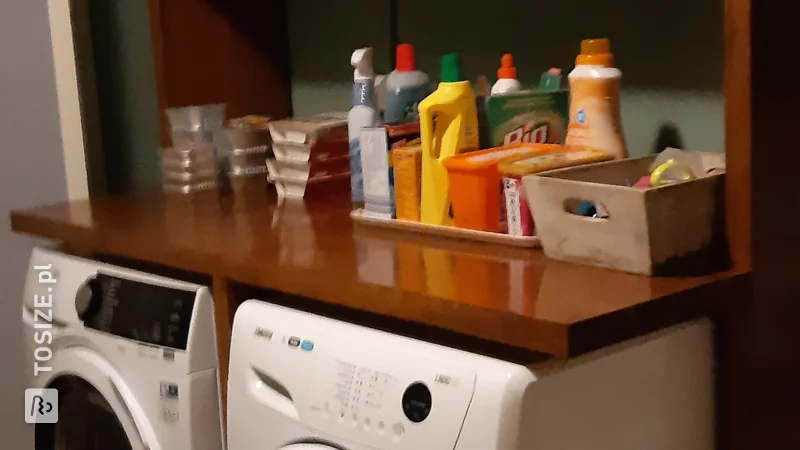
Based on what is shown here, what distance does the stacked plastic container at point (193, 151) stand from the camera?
1.85 m

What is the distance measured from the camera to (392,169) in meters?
1.43

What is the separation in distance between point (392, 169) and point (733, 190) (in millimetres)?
535

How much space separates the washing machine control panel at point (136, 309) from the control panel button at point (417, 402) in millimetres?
450

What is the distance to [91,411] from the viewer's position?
1544 mm

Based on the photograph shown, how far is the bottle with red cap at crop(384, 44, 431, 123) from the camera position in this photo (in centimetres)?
154

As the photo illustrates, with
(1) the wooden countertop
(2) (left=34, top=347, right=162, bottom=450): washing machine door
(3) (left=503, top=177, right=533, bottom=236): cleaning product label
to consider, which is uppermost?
(3) (left=503, top=177, right=533, bottom=236): cleaning product label

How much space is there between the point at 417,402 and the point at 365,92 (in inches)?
29.6

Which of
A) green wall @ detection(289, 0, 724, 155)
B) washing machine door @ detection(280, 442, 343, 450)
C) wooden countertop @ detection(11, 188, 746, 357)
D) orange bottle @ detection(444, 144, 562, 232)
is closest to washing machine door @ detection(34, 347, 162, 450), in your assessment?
wooden countertop @ detection(11, 188, 746, 357)

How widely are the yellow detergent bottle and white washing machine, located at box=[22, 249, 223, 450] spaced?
13.6 inches

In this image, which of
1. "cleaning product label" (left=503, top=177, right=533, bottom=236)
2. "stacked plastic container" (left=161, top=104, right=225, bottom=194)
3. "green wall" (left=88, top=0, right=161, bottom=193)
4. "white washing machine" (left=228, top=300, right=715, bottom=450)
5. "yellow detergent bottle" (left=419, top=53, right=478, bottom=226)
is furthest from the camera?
"green wall" (left=88, top=0, right=161, bottom=193)

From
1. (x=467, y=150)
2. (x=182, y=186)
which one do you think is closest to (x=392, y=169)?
(x=467, y=150)

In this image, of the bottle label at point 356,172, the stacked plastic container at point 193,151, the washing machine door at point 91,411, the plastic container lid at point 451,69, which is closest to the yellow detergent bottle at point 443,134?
the plastic container lid at point 451,69

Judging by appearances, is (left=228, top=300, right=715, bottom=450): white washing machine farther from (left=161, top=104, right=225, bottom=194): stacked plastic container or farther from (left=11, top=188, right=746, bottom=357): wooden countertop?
(left=161, top=104, right=225, bottom=194): stacked plastic container

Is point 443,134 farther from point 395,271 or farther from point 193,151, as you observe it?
point 193,151
